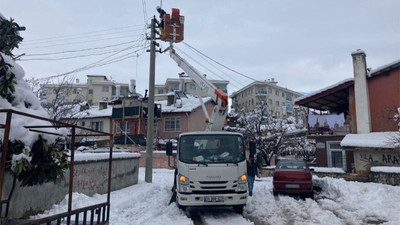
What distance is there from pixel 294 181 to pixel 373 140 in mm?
7856

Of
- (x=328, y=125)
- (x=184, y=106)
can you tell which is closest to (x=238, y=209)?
(x=328, y=125)

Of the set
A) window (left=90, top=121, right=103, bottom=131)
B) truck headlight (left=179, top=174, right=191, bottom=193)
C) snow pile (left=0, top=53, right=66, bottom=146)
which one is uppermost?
window (left=90, top=121, right=103, bottom=131)

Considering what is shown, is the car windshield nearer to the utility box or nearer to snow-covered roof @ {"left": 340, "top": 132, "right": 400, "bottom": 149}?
snow-covered roof @ {"left": 340, "top": 132, "right": 400, "bottom": 149}

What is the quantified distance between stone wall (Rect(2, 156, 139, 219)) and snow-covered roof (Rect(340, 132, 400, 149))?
13.0m

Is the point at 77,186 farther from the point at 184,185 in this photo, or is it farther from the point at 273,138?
the point at 273,138

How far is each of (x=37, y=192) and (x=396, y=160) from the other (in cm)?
1779

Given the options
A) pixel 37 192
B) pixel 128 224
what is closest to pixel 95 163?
pixel 37 192

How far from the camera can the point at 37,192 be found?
28.1 ft

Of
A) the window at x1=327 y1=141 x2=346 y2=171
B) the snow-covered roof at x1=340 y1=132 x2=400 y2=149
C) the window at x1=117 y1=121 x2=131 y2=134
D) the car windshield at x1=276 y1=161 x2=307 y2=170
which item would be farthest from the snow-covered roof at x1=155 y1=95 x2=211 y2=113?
the car windshield at x1=276 y1=161 x2=307 y2=170

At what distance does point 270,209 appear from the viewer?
37.0 feet

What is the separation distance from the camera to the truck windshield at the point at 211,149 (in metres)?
10.1

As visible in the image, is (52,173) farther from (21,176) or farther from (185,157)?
(185,157)

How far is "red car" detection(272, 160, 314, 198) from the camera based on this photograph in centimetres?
1367

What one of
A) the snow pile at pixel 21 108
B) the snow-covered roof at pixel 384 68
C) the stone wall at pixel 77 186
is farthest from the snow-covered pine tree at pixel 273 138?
the snow pile at pixel 21 108
